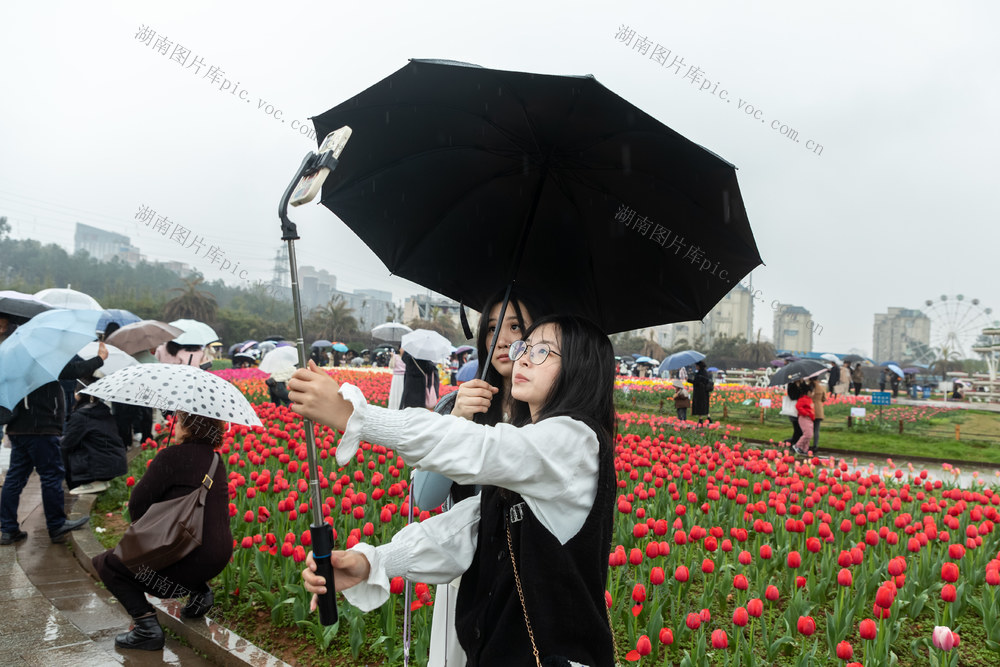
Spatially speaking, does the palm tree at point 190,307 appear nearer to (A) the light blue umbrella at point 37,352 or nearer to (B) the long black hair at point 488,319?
(A) the light blue umbrella at point 37,352

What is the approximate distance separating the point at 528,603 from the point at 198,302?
2263 inches

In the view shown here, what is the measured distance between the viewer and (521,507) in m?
1.64

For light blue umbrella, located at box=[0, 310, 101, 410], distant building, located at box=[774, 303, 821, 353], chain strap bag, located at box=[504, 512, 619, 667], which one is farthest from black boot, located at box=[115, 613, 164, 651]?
distant building, located at box=[774, 303, 821, 353]

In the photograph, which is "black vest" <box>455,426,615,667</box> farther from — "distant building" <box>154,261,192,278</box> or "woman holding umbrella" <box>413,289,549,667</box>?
"distant building" <box>154,261,192,278</box>

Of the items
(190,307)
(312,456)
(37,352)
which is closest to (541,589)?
(312,456)

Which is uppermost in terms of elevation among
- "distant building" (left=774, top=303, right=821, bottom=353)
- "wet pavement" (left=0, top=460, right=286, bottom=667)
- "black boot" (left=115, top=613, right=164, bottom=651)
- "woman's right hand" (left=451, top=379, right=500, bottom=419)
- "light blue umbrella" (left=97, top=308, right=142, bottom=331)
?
"distant building" (left=774, top=303, right=821, bottom=353)

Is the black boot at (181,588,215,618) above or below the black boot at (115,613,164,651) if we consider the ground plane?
above

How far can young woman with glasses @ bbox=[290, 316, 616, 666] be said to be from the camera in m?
1.36

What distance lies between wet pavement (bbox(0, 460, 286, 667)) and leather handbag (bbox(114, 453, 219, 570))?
48 cm

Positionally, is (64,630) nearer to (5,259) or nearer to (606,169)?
(606,169)

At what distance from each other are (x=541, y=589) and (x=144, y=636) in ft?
10.0

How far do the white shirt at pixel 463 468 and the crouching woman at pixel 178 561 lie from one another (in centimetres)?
226

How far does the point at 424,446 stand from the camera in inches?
53.4

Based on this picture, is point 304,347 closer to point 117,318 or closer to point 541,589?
point 541,589
